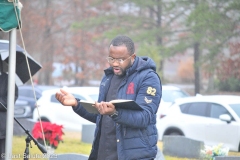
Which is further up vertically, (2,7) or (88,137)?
(2,7)

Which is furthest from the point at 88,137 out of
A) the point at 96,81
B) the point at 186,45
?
the point at 96,81

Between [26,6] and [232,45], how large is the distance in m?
19.7

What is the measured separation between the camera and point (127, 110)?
14.2 ft

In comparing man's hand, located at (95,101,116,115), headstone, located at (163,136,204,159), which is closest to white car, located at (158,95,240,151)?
headstone, located at (163,136,204,159)

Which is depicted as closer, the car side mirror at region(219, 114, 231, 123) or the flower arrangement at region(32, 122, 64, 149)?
the flower arrangement at region(32, 122, 64, 149)

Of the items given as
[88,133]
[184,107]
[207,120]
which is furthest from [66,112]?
[207,120]

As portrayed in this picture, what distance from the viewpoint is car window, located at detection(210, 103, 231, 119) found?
41.3 feet

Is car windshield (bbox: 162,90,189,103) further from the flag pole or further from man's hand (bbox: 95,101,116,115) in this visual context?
man's hand (bbox: 95,101,116,115)

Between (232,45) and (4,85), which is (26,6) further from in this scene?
(4,85)

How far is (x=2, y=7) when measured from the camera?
5.81m

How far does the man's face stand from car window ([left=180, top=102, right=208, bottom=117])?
8755 millimetres

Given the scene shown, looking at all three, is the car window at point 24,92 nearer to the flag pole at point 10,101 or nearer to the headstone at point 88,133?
the headstone at point 88,133

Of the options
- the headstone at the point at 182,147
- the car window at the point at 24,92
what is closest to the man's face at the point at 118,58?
the headstone at the point at 182,147

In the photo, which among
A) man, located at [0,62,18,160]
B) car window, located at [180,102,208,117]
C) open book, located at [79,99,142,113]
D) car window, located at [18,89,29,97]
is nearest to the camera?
open book, located at [79,99,142,113]
